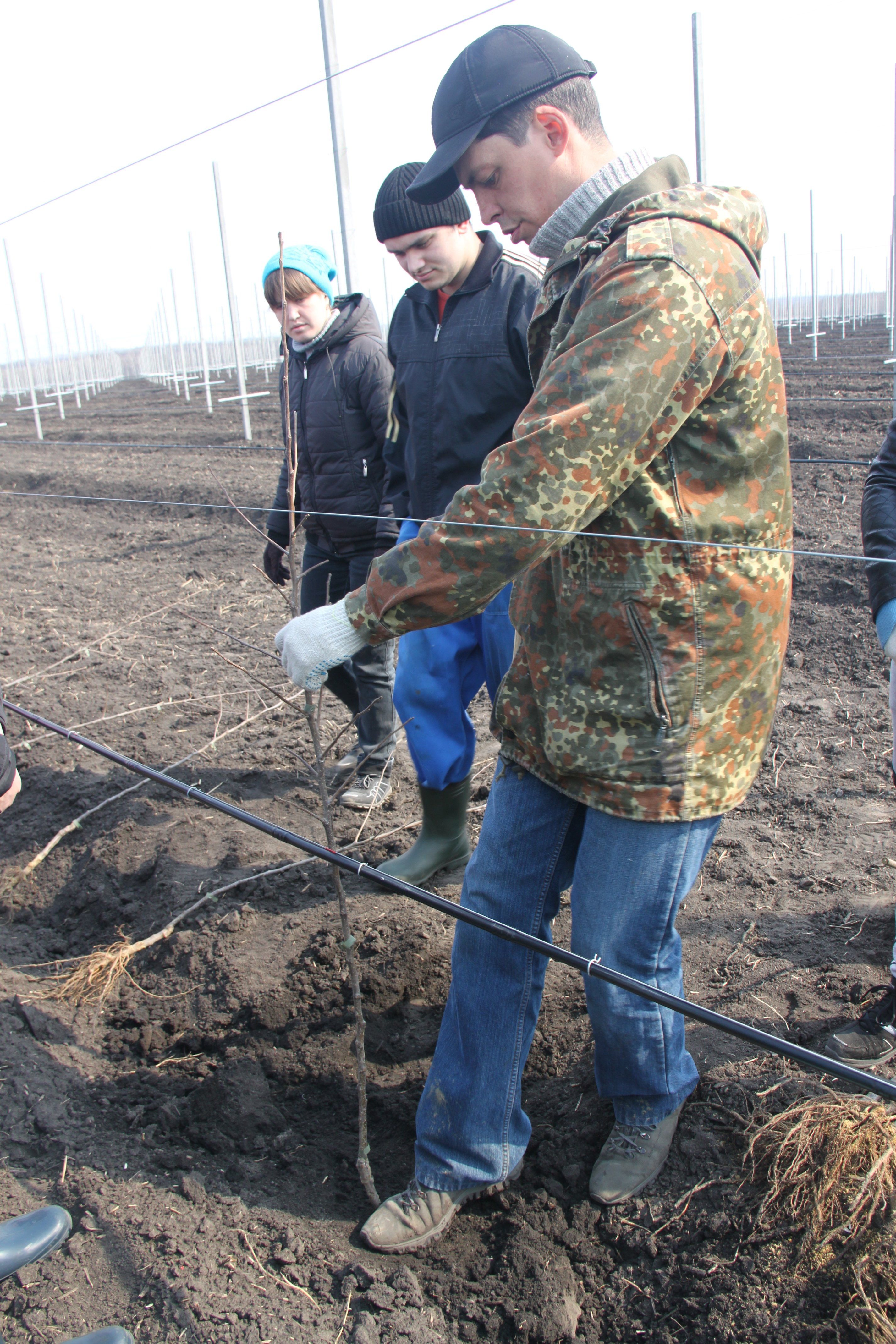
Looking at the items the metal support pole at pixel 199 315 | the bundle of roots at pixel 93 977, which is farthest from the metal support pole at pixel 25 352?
the bundle of roots at pixel 93 977

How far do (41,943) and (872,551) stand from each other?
269cm

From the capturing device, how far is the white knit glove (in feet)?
5.03

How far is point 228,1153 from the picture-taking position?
2.06 metres

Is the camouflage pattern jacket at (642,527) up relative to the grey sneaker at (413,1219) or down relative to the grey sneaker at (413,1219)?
up

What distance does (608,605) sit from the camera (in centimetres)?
147

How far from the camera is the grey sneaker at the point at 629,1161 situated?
1767 millimetres

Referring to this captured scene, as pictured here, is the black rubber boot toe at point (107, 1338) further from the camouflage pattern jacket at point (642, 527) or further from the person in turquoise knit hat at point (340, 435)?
the person in turquoise knit hat at point (340, 435)

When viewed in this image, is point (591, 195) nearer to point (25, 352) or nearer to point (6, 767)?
point (6, 767)

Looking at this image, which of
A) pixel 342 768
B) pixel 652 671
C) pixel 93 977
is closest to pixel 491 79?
pixel 652 671

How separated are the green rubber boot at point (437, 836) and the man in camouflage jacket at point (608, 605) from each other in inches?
46.9

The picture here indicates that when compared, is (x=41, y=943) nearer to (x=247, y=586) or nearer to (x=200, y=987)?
(x=200, y=987)

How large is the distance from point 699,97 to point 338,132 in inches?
77.1

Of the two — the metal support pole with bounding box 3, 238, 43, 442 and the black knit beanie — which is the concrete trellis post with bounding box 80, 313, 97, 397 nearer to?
the metal support pole with bounding box 3, 238, 43, 442

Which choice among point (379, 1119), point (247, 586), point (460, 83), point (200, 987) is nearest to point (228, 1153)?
point (379, 1119)
